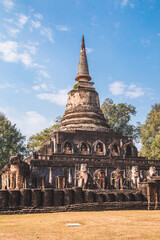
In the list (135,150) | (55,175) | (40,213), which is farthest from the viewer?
(135,150)

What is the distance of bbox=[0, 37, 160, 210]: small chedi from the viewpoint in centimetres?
1400

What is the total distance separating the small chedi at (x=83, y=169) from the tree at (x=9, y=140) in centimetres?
876

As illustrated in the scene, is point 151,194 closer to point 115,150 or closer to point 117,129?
point 115,150

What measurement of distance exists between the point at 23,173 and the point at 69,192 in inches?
299

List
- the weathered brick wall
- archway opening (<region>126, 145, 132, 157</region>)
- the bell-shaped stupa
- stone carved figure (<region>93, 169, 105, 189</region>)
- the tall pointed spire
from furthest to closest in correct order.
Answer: the tall pointed spire < the bell-shaped stupa < archway opening (<region>126, 145, 132, 157</region>) < stone carved figure (<region>93, 169, 105, 189</region>) < the weathered brick wall

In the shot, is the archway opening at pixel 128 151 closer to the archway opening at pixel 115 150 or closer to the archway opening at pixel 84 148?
the archway opening at pixel 115 150

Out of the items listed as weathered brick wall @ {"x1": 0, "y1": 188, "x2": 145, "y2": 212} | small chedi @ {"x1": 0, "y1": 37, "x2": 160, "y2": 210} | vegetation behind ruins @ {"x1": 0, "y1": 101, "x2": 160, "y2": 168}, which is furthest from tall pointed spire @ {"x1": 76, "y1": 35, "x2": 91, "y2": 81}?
weathered brick wall @ {"x1": 0, "y1": 188, "x2": 145, "y2": 212}

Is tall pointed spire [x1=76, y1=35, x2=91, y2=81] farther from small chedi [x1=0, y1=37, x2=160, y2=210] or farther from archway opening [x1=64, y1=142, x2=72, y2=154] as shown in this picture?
archway opening [x1=64, y1=142, x2=72, y2=154]

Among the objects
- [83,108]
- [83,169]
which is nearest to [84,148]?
[83,108]

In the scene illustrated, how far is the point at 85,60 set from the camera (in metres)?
39.9

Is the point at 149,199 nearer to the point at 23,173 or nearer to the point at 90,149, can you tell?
→ the point at 23,173

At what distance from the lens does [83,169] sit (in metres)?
18.3

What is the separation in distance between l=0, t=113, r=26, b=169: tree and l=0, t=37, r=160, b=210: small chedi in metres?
8.76

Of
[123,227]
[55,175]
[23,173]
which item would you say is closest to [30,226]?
[123,227]
